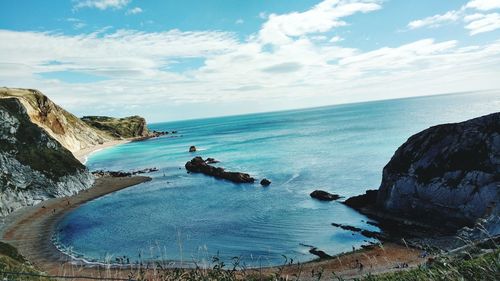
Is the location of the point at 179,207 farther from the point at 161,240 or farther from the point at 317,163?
the point at 317,163

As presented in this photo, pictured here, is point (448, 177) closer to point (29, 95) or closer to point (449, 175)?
point (449, 175)

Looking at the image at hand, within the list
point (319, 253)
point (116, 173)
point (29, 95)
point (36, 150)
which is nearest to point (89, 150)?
point (29, 95)

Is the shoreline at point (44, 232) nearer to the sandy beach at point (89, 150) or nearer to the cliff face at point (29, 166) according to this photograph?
the cliff face at point (29, 166)

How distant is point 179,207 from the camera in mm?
55156

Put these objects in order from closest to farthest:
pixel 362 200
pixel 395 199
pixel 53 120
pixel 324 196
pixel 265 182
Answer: pixel 395 199
pixel 362 200
pixel 324 196
pixel 265 182
pixel 53 120

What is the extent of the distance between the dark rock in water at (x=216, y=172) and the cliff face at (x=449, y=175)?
30747mm

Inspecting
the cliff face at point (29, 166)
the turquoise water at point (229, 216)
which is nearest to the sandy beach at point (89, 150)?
the turquoise water at point (229, 216)

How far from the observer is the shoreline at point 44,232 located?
3269cm

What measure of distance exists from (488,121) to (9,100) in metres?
79.2

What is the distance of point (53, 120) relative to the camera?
11656cm

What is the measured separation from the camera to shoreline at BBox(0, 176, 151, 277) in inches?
1287

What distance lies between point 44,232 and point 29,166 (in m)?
20.1

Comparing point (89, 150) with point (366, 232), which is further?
point (89, 150)

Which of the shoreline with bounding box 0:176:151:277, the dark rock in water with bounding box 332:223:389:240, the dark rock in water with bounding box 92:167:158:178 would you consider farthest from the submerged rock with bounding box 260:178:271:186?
the dark rock in water with bounding box 92:167:158:178
